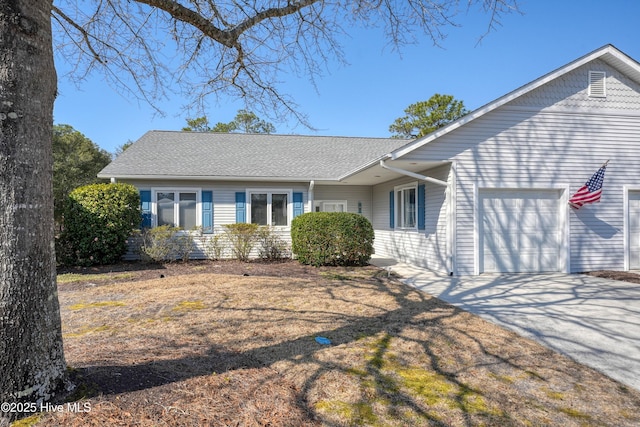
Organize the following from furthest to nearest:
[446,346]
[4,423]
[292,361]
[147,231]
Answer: [147,231] < [446,346] < [292,361] < [4,423]

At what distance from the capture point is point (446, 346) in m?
3.82

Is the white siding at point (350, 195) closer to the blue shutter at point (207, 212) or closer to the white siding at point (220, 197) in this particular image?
the white siding at point (220, 197)

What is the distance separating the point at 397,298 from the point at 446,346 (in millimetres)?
2311

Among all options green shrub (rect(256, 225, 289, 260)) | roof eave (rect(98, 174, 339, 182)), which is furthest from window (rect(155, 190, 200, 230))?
green shrub (rect(256, 225, 289, 260))

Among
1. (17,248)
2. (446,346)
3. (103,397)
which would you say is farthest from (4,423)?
(446,346)

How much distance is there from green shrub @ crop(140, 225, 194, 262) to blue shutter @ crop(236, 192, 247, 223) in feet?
5.35

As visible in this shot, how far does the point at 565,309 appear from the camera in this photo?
18.0 ft

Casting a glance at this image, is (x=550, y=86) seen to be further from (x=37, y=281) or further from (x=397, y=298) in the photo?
(x=37, y=281)

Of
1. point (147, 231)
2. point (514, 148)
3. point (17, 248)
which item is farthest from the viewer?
point (147, 231)

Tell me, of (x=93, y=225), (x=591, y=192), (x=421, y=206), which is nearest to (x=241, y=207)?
(x=93, y=225)

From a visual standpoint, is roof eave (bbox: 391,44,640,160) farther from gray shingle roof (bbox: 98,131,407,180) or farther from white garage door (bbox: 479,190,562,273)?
gray shingle roof (bbox: 98,131,407,180)

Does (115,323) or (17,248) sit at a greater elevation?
(17,248)

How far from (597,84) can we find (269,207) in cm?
975

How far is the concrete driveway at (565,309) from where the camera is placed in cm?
376
